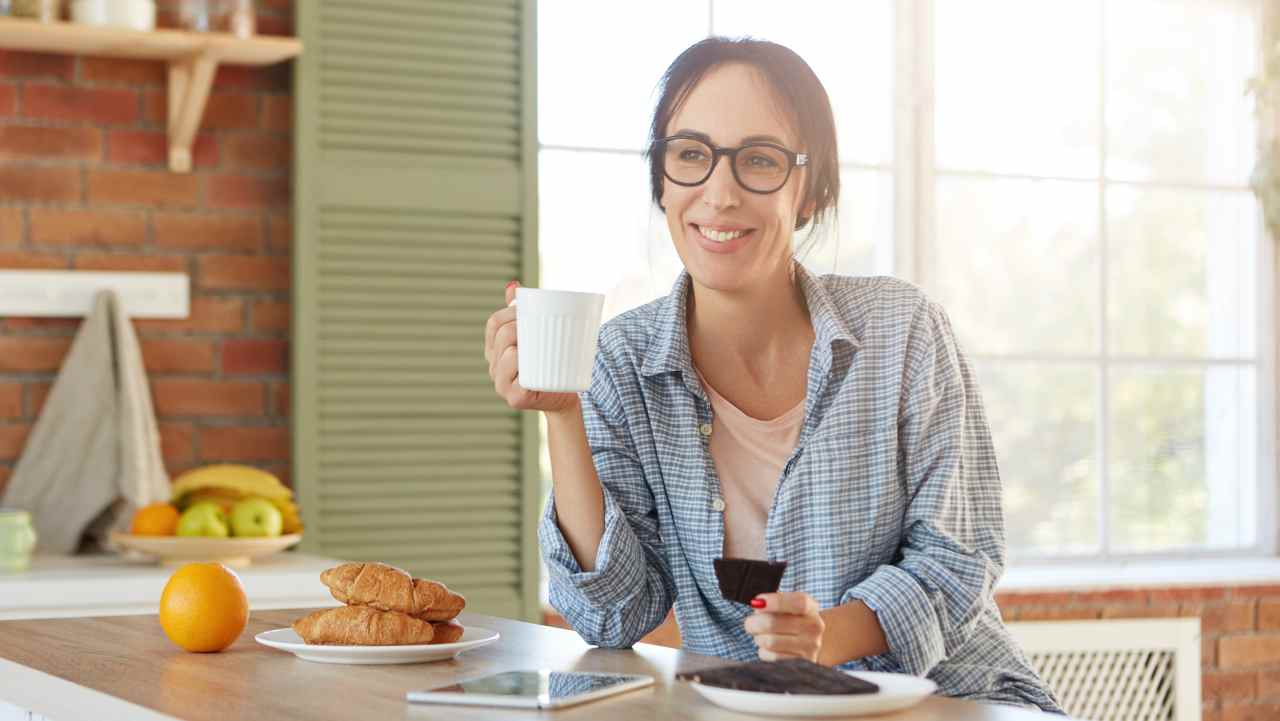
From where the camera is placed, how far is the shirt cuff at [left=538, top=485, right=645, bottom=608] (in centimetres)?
175

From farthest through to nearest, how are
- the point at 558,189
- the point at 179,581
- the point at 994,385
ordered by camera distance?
the point at 994,385, the point at 558,189, the point at 179,581

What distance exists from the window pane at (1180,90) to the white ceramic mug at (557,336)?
3.01 metres

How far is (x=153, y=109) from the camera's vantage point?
314 centimetres

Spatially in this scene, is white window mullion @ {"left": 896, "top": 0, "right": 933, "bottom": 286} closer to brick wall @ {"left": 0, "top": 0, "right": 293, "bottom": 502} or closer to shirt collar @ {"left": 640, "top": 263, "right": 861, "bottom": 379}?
brick wall @ {"left": 0, "top": 0, "right": 293, "bottom": 502}

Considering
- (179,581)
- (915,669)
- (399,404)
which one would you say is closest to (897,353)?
(915,669)

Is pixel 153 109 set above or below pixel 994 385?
above

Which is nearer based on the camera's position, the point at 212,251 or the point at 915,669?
the point at 915,669

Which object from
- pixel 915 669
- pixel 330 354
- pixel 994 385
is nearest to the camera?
pixel 915 669

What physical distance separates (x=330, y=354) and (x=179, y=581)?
1.57m

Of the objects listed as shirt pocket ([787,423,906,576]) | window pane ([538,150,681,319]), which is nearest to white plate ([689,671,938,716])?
shirt pocket ([787,423,906,576])


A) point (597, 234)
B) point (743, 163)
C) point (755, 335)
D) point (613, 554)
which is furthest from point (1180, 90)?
point (613, 554)

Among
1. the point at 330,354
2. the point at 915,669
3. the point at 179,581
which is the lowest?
Answer: the point at 915,669

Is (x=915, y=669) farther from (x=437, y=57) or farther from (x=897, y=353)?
(x=437, y=57)

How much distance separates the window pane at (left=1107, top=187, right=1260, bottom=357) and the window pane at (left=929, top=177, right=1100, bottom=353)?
0.08 metres
